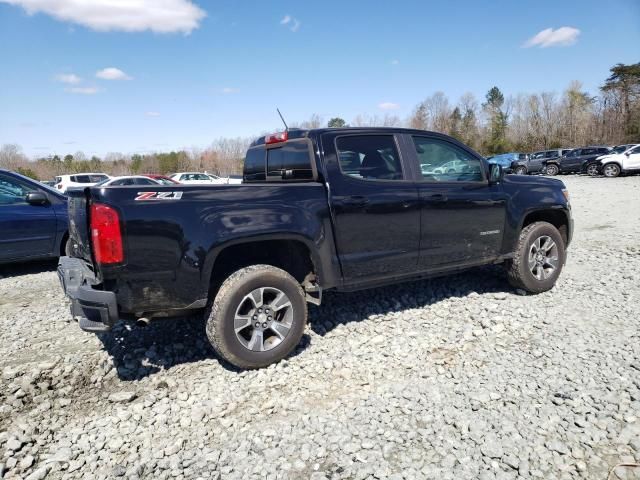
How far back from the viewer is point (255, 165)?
5.10m

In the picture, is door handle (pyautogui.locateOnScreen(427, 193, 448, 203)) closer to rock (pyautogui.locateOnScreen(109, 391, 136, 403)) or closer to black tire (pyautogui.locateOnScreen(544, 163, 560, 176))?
rock (pyautogui.locateOnScreen(109, 391, 136, 403))

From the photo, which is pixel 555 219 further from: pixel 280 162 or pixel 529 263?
pixel 280 162

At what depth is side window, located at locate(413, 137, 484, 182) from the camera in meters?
4.48

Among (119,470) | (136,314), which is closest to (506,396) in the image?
(119,470)

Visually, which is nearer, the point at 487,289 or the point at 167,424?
the point at 167,424

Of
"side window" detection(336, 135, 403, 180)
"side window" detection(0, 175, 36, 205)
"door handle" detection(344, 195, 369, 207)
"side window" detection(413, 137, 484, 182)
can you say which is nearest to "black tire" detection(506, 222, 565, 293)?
"side window" detection(413, 137, 484, 182)

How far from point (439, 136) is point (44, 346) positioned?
440 centimetres

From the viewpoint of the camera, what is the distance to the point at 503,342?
3.98 metres

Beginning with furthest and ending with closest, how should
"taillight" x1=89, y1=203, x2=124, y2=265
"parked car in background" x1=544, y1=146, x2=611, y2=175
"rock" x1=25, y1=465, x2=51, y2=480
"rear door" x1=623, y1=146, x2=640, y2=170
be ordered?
"parked car in background" x1=544, y1=146, x2=611, y2=175, "rear door" x1=623, y1=146, x2=640, y2=170, "taillight" x1=89, y1=203, x2=124, y2=265, "rock" x1=25, y1=465, x2=51, y2=480

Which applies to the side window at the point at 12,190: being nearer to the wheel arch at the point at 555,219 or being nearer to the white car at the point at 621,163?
the wheel arch at the point at 555,219

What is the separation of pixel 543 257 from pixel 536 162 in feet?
105

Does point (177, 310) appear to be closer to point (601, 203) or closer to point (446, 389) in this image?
point (446, 389)

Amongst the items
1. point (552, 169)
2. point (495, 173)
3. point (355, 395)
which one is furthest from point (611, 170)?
point (355, 395)

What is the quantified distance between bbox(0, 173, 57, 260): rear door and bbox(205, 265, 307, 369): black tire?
4543 mm
